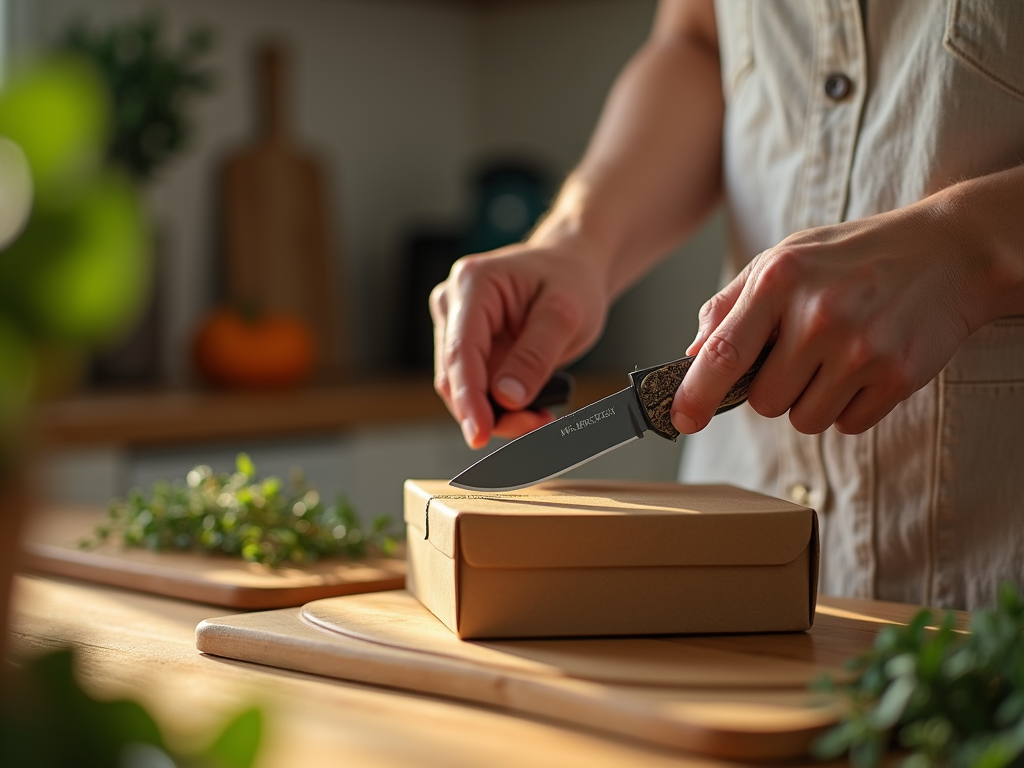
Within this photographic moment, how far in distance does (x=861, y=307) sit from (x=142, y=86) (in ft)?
6.27

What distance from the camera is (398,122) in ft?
10.9

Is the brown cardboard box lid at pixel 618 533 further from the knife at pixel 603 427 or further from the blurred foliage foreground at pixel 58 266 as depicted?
the blurred foliage foreground at pixel 58 266

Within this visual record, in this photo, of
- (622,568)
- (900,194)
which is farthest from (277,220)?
(622,568)

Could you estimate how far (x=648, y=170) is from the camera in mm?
1222

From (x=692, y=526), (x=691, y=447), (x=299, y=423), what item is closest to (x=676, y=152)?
(x=691, y=447)

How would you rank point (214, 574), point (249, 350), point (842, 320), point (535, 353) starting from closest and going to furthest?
point (842, 320) < point (214, 574) < point (535, 353) < point (249, 350)

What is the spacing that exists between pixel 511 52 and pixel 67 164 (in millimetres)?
3307

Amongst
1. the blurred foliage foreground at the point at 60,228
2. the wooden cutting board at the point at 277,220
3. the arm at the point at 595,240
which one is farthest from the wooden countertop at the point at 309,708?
the wooden cutting board at the point at 277,220

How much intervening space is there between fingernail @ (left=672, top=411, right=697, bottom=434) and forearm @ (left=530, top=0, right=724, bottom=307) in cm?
39

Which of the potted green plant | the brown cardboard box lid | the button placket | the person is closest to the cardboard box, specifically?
the brown cardboard box lid

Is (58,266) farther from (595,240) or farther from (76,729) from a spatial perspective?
(595,240)

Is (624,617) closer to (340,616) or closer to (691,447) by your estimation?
(340,616)

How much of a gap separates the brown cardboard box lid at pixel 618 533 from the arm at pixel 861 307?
0.09 meters

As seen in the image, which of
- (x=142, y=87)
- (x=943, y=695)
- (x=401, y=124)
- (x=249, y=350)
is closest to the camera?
(x=943, y=695)
